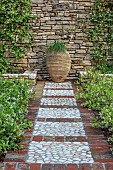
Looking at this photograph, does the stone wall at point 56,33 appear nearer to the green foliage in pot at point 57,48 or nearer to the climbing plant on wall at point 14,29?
the climbing plant on wall at point 14,29

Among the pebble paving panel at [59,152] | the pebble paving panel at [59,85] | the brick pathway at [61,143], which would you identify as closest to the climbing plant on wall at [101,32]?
the pebble paving panel at [59,85]

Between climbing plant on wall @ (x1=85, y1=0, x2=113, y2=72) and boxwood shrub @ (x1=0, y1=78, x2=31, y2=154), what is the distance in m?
3.09

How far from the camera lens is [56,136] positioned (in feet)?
9.38

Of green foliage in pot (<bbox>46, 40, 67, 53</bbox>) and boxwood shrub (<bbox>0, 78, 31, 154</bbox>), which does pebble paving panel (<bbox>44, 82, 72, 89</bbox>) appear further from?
boxwood shrub (<bbox>0, 78, 31, 154</bbox>)

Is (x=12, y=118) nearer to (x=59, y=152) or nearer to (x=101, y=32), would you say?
(x=59, y=152)

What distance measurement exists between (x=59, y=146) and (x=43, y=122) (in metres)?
0.77

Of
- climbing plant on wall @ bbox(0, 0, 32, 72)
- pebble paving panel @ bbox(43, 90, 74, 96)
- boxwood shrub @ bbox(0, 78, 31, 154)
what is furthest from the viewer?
climbing plant on wall @ bbox(0, 0, 32, 72)

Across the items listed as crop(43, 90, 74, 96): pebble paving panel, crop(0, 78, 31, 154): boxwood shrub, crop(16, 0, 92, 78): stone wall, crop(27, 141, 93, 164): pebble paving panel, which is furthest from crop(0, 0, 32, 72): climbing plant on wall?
crop(27, 141, 93, 164): pebble paving panel

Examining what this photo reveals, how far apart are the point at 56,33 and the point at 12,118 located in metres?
4.48

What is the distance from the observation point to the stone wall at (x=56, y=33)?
7125 millimetres

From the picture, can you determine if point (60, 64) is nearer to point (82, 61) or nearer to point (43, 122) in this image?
point (82, 61)

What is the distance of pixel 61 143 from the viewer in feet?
8.75

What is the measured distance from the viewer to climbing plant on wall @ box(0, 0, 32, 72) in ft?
23.0

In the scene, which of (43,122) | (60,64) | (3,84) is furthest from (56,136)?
(60,64)
